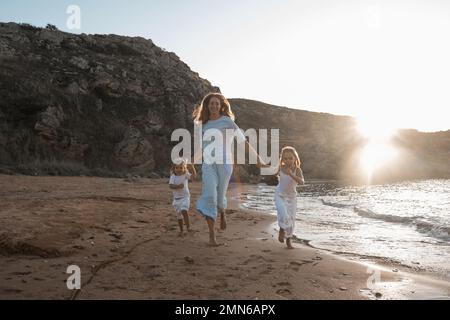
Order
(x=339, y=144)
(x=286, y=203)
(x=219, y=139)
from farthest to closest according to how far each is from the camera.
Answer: (x=339, y=144), (x=286, y=203), (x=219, y=139)

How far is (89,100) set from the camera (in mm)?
25812

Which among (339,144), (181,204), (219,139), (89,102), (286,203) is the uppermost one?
(89,102)

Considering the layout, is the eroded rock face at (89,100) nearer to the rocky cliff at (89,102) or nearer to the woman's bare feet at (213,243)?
the rocky cliff at (89,102)

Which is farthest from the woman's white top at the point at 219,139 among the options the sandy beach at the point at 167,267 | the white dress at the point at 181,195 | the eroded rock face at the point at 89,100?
the eroded rock face at the point at 89,100

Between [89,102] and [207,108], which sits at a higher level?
[89,102]

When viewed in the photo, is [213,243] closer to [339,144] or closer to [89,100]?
[89,100]

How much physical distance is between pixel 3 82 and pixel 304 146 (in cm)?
4098

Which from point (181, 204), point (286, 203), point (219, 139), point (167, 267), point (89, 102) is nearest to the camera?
point (167, 267)

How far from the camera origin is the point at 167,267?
4230 mm

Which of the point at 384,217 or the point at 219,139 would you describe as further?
the point at 384,217

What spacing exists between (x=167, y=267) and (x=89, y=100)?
77.0 feet

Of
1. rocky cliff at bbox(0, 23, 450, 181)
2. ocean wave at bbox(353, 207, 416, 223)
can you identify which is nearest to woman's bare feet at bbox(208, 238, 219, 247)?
ocean wave at bbox(353, 207, 416, 223)

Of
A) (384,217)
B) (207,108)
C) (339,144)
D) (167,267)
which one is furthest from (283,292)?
(339,144)

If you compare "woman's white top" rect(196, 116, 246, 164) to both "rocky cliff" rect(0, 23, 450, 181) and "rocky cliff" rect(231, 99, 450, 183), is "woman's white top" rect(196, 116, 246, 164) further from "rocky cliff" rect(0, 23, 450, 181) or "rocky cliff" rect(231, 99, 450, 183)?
"rocky cliff" rect(231, 99, 450, 183)
